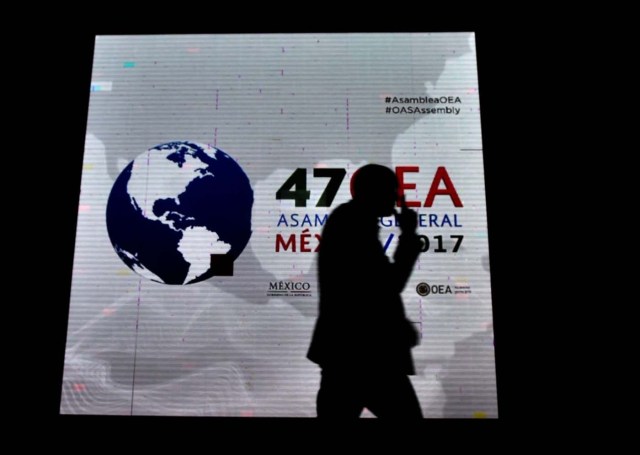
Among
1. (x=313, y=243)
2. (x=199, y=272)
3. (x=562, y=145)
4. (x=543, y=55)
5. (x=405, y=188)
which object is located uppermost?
(x=543, y=55)

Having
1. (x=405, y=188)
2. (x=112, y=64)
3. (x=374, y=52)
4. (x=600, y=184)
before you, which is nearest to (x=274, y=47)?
(x=374, y=52)

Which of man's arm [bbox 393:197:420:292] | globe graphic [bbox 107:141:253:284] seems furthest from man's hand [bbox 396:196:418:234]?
globe graphic [bbox 107:141:253:284]

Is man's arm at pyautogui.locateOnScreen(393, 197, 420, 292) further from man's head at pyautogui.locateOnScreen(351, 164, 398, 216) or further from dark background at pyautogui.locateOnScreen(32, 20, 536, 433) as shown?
dark background at pyautogui.locateOnScreen(32, 20, 536, 433)

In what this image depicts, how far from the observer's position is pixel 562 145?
8.77 ft

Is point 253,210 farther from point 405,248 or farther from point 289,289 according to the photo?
point 405,248

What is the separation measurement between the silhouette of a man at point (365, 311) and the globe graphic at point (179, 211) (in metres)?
0.58

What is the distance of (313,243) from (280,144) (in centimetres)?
64

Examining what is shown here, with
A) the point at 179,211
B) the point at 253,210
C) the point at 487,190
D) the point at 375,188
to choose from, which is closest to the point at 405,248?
the point at 375,188

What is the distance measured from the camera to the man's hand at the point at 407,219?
270 cm

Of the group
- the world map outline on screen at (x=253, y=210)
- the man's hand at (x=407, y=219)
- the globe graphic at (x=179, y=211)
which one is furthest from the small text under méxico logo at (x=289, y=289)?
the man's hand at (x=407, y=219)

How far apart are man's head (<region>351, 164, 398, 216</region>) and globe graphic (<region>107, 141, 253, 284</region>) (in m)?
0.64

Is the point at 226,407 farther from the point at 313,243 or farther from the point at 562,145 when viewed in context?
the point at 562,145

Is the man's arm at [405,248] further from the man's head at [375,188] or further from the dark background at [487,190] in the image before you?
the dark background at [487,190]

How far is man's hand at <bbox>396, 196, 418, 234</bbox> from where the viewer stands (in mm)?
2695
